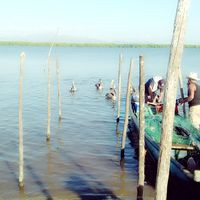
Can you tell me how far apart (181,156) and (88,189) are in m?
3.17

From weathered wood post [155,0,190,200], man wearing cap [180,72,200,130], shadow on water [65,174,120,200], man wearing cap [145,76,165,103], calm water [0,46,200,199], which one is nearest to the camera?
weathered wood post [155,0,190,200]

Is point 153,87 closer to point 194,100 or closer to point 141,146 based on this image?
point 194,100

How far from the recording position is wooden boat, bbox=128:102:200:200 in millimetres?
10391

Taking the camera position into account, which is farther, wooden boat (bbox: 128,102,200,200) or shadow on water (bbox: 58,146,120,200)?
shadow on water (bbox: 58,146,120,200)

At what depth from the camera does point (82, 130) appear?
65.9 ft

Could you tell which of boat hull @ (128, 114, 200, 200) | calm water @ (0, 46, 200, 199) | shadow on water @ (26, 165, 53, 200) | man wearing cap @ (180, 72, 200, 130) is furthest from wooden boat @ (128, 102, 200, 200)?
shadow on water @ (26, 165, 53, 200)

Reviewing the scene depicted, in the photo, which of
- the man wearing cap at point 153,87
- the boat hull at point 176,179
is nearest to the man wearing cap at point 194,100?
the boat hull at point 176,179

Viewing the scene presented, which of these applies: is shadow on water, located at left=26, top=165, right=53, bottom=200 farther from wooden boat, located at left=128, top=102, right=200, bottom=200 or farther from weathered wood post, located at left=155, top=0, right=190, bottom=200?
weathered wood post, located at left=155, top=0, right=190, bottom=200

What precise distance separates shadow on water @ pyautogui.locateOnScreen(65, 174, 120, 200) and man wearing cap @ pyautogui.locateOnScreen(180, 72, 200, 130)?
4059 millimetres

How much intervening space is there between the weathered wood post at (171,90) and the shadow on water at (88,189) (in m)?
4.41

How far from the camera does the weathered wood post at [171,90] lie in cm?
659

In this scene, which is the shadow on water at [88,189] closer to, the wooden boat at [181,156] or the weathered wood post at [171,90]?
the wooden boat at [181,156]

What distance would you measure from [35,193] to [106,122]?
428 inches

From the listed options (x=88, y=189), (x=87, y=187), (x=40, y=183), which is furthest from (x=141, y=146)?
(x=40, y=183)
